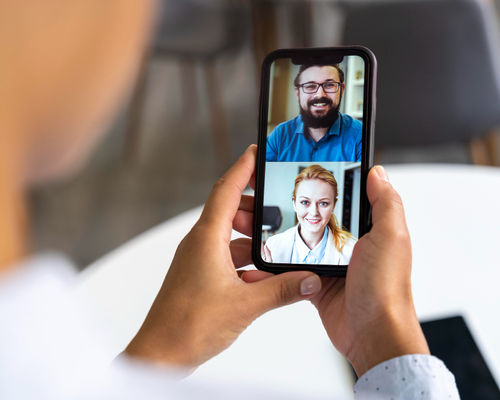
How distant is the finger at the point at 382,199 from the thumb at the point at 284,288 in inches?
2.1

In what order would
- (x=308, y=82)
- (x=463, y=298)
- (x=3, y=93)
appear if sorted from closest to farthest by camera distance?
(x=3, y=93)
(x=308, y=82)
(x=463, y=298)

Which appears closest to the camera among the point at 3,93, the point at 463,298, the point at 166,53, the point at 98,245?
the point at 3,93

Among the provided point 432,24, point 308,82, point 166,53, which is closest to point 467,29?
point 432,24

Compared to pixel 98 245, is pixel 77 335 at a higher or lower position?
higher

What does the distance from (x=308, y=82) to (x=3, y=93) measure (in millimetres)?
242

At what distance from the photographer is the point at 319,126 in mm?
347

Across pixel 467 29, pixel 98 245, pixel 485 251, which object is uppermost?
pixel 467 29

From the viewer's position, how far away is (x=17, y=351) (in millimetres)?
144

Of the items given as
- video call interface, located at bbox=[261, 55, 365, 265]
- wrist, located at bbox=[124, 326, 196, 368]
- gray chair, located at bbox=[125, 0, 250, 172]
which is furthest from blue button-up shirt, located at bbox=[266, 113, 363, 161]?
gray chair, located at bbox=[125, 0, 250, 172]

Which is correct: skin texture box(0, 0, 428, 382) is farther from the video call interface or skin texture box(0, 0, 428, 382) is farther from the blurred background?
the blurred background

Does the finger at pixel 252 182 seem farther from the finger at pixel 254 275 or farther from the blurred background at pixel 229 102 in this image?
the blurred background at pixel 229 102

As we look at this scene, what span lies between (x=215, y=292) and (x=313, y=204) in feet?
0.27

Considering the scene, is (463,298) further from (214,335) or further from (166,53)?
(166,53)

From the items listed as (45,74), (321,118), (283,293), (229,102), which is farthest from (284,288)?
(229,102)
